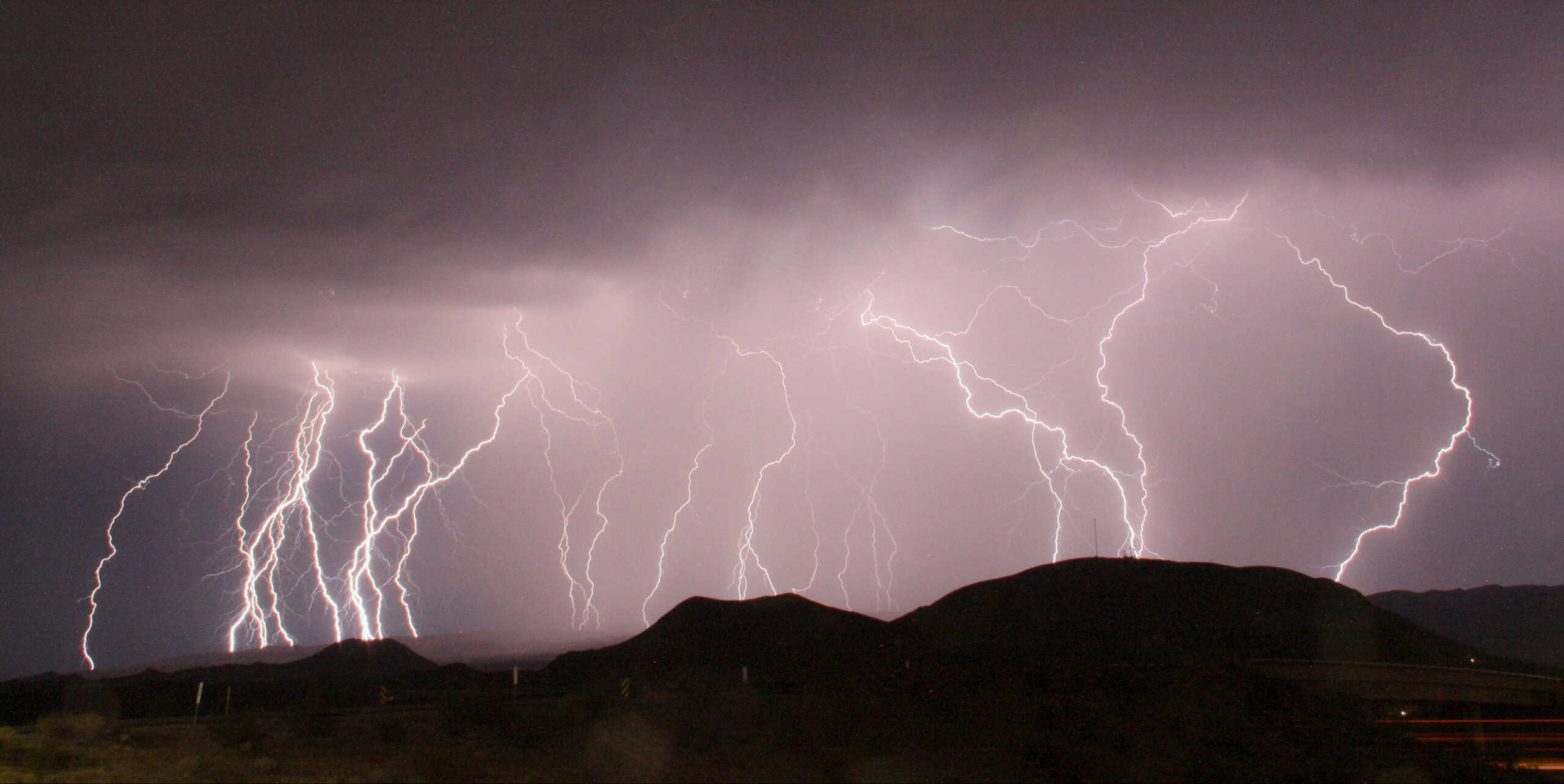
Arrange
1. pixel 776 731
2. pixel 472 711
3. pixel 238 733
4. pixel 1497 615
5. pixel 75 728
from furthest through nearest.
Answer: pixel 1497 615 < pixel 776 731 < pixel 472 711 < pixel 238 733 < pixel 75 728

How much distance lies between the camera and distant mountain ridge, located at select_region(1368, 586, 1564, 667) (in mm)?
103188

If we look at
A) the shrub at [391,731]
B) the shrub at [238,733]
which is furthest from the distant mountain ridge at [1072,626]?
the shrub at [238,733]

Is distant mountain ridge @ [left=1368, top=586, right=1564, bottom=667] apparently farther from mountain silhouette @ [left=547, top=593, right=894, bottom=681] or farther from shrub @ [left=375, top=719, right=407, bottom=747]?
shrub @ [left=375, top=719, right=407, bottom=747]

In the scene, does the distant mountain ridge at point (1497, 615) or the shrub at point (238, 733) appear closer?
the shrub at point (238, 733)

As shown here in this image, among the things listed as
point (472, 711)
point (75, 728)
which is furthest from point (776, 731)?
point (75, 728)

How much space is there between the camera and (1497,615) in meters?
119

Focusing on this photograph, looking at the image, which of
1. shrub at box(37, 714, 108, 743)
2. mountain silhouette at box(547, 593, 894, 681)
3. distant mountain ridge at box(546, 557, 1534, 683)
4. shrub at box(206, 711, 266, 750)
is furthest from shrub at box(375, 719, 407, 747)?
mountain silhouette at box(547, 593, 894, 681)

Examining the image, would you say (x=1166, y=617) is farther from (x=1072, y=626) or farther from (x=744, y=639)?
(x=744, y=639)

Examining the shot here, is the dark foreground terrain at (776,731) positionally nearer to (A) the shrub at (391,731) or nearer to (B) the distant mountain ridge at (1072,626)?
(A) the shrub at (391,731)

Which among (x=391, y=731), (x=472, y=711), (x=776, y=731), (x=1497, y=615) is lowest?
(x=1497, y=615)

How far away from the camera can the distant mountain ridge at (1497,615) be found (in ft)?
339

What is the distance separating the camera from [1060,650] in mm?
51312

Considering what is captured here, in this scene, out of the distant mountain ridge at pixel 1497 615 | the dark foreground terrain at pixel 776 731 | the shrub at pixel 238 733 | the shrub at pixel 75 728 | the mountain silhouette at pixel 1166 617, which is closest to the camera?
the dark foreground terrain at pixel 776 731

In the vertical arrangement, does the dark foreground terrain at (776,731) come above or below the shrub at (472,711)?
below
